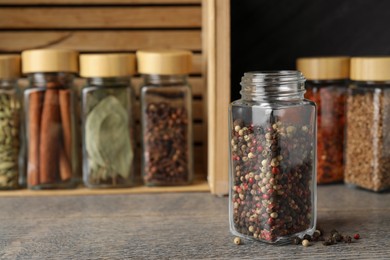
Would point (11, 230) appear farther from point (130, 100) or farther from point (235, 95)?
point (235, 95)

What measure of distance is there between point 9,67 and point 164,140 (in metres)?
0.36

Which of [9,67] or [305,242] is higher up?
[9,67]

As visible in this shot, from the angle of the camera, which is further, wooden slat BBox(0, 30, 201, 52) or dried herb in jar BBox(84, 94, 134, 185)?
wooden slat BBox(0, 30, 201, 52)

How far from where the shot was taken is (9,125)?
1258mm

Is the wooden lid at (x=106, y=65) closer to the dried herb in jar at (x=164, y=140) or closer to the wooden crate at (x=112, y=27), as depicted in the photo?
the dried herb in jar at (x=164, y=140)

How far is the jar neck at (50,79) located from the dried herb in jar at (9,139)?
5 centimetres

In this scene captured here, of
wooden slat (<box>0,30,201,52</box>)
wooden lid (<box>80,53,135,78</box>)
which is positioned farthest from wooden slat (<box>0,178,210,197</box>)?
wooden slat (<box>0,30,201,52</box>)

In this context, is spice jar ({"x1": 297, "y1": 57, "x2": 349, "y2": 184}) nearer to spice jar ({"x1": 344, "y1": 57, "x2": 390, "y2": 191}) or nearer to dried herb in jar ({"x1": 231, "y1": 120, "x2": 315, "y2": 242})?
spice jar ({"x1": 344, "y1": 57, "x2": 390, "y2": 191})

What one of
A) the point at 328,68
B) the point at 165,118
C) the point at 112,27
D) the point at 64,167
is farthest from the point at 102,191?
the point at 328,68

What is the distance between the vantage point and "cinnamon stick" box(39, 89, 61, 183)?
49.1 inches

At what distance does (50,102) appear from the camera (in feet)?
4.09

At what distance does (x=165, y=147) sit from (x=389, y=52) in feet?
1.98

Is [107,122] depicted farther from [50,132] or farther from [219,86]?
[219,86]

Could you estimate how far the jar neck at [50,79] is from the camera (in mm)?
1265
